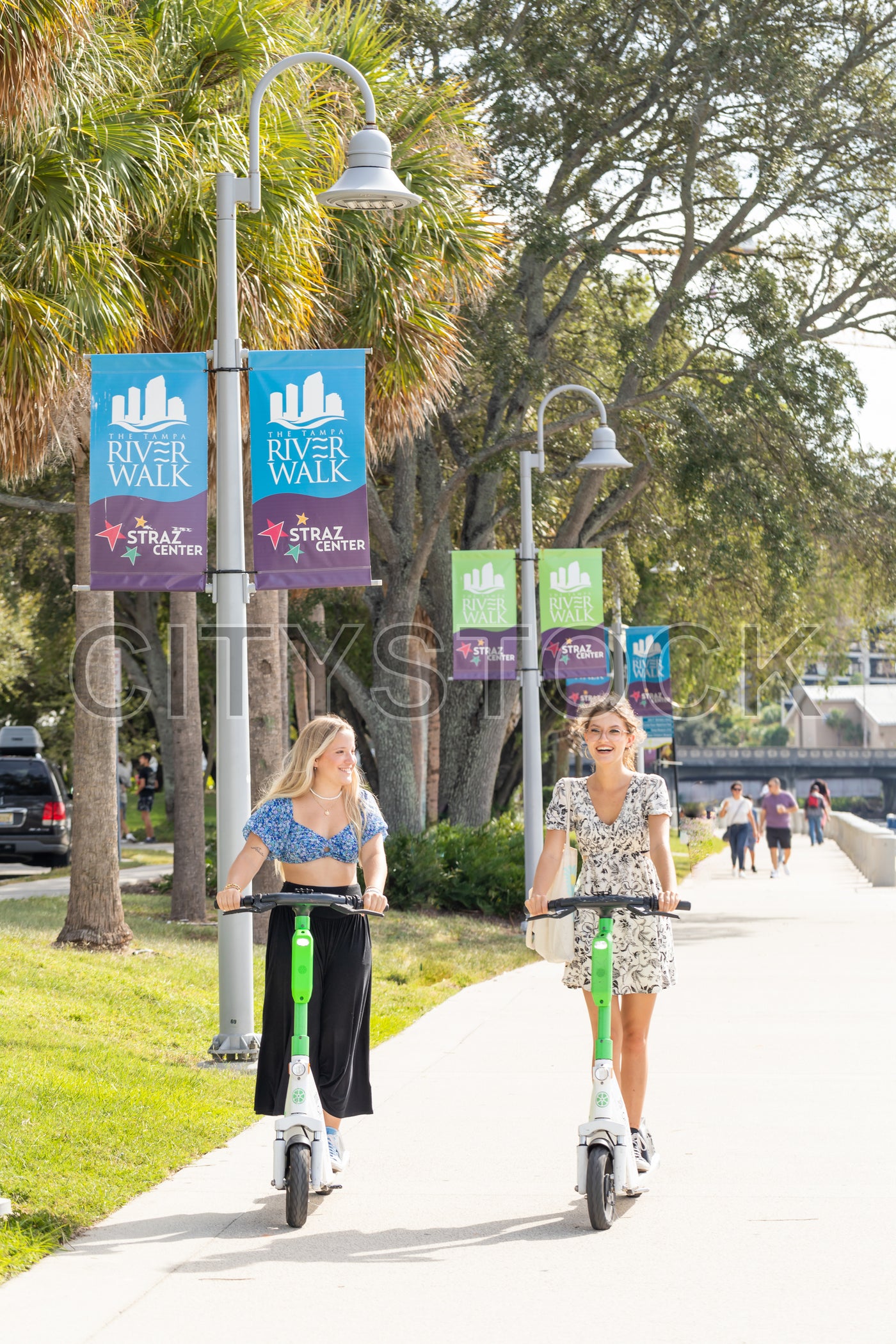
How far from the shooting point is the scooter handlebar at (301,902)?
5414mm

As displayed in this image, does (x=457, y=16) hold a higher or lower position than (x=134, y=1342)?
higher

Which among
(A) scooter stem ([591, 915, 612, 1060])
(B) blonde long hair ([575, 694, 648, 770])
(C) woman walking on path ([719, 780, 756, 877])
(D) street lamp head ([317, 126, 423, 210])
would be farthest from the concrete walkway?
(C) woman walking on path ([719, 780, 756, 877])

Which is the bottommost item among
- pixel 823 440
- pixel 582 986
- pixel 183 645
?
pixel 582 986

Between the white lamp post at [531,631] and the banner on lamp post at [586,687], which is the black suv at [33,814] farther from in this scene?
the white lamp post at [531,631]

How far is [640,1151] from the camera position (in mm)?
6020

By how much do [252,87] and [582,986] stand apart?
27.5ft

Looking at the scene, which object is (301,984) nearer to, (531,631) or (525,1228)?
(525,1228)

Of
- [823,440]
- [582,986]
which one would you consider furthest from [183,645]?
[582,986]

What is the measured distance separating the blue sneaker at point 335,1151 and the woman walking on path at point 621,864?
3.37 feet

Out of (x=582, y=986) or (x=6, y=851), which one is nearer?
(x=582, y=986)

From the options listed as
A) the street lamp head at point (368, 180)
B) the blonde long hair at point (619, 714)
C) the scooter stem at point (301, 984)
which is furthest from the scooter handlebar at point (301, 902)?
the street lamp head at point (368, 180)

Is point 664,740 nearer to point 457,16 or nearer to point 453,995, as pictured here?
point 457,16

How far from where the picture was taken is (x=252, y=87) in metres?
11.9

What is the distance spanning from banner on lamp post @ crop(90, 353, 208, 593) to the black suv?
1412cm
